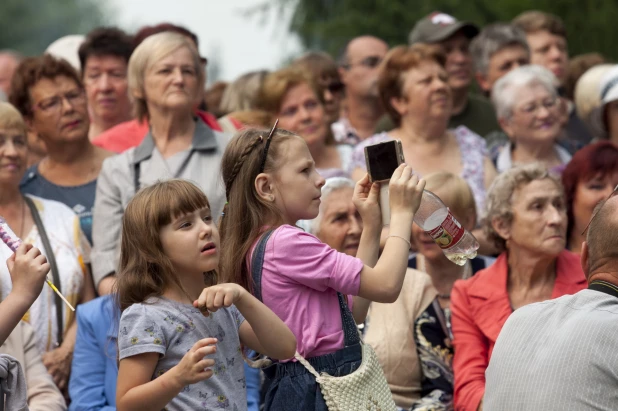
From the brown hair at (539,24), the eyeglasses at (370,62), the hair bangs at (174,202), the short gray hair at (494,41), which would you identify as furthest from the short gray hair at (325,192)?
the brown hair at (539,24)

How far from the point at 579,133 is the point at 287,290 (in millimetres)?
4821

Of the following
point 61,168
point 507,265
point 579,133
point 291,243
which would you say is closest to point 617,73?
point 579,133

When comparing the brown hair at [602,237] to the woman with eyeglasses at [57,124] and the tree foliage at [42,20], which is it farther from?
the tree foliage at [42,20]

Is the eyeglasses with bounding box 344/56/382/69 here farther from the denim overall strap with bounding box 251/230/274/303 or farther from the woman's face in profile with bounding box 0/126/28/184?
the denim overall strap with bounding box 251/230/274/303

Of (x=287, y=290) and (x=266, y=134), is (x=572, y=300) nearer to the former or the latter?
(x=287, y=290)

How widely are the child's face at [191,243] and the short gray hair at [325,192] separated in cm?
182

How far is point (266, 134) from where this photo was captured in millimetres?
3842

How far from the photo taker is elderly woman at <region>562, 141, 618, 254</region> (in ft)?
18.8

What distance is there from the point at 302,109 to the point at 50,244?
203 cm

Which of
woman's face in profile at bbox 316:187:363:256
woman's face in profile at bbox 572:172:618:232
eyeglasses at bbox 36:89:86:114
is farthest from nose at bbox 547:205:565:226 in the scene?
eyeglasses at bbox 36:89:86:114

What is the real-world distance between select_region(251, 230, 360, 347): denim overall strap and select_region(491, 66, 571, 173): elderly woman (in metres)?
3.12

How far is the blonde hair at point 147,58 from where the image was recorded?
575cm

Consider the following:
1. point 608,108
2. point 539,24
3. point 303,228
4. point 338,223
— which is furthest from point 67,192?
point 539,24

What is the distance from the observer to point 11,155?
525 cm
